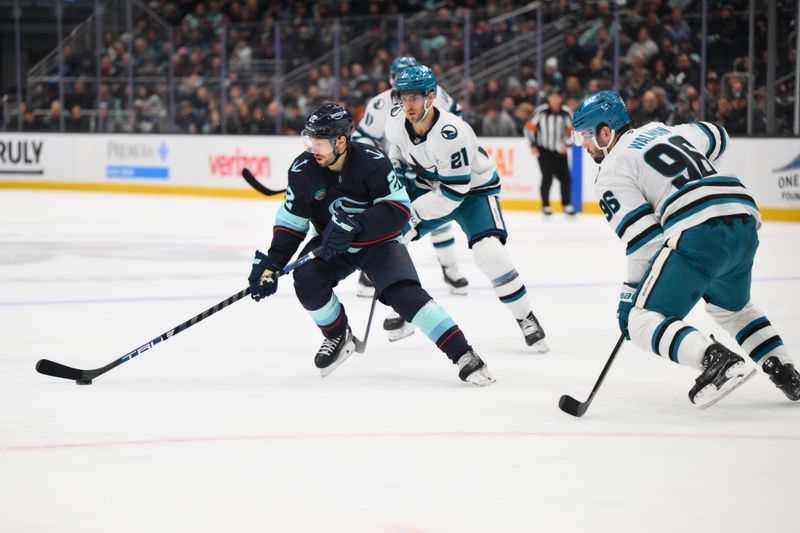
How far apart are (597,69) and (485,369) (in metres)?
8.51

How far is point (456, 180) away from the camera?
15.5 feet

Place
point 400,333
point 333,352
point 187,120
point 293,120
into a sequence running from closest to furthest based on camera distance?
point 333,352
point 400,333
point 293,120
point 187,120

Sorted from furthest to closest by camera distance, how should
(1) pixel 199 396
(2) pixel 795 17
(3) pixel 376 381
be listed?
(2) pixel 795 17
(3) pixel 376 381
(1) pixel 199 396

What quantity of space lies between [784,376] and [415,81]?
1.84 m

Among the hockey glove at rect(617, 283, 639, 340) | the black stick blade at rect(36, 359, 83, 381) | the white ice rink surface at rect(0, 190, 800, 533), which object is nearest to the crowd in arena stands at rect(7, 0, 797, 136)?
the white ice rink surface at rect(0, 190, 800, 533)

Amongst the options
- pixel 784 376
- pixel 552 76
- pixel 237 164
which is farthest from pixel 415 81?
pixel 237 164

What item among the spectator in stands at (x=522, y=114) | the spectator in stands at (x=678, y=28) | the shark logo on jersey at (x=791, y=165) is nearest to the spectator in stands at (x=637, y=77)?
the spectator in stands at (x=678, y=28)

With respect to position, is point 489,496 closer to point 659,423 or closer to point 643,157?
point 659,423

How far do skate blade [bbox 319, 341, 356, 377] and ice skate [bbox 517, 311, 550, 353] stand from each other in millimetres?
763

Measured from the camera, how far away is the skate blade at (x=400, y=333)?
4.90 m

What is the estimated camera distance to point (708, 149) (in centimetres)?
364

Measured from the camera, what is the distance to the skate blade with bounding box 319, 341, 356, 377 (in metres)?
4.13

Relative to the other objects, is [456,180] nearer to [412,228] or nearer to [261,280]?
[412,228]

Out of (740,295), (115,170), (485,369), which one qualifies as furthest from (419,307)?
(115,170)
